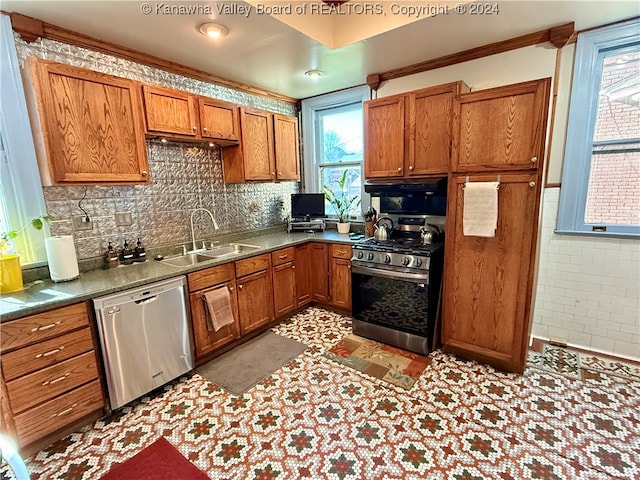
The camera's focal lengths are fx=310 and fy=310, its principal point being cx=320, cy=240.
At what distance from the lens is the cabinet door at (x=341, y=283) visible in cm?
345

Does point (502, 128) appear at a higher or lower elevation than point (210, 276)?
higher

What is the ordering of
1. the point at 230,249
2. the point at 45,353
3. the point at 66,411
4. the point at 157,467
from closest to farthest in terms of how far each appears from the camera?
the point at 157,467 < the point at 45,353 < the point at 66,411 < the point at 230,249

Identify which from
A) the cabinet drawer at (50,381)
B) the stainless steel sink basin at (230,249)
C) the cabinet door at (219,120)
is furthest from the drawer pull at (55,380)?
the cabinet door at (219,120)

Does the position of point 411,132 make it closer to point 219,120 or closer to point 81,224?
point 219,120

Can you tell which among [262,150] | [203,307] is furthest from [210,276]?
[262,150]

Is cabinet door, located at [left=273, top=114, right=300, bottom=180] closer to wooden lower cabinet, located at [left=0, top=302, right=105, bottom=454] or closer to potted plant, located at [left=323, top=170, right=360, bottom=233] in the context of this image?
potted plant, located at [left=323, top=170, right=360, bottom=233]

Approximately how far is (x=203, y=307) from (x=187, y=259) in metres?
0.61

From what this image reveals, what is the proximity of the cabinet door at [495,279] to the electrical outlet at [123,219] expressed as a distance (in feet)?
8.92

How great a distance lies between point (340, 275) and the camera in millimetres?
3492

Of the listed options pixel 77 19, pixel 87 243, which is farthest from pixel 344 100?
pixel 87 243

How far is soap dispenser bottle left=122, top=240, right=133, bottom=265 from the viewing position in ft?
8.63

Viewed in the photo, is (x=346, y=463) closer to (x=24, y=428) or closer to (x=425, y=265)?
(x=425, y=265)

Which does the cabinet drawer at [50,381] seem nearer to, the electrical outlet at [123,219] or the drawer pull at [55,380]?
the drawer pull at [55,380]

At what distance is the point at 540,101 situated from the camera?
84.0 inches
